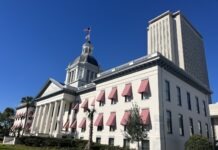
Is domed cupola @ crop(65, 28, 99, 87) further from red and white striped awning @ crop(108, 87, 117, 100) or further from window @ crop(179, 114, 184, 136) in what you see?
window @ crop(179, 114, 184, 136)

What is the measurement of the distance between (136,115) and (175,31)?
109 metres

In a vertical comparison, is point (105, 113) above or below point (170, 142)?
above

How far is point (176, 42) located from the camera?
123250mm

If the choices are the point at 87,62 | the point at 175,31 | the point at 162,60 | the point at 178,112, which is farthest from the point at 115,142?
the point at 175,31

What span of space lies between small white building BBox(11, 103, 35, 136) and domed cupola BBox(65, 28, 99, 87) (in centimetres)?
1674

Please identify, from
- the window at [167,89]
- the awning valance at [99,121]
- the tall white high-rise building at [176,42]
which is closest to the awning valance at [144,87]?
the window at [167,89]

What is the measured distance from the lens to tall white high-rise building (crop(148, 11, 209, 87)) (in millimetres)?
119312

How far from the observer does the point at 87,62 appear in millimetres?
66938

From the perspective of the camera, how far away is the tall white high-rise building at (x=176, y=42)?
391 ft

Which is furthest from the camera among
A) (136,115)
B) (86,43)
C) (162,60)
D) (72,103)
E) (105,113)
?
(86,43)

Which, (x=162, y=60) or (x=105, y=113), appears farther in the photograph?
(x=105, y=113)

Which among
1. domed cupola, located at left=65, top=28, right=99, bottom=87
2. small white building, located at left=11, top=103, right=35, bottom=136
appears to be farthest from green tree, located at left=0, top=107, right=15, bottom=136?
domed cupola, located at left=65, top=28, right=99, bottom=87

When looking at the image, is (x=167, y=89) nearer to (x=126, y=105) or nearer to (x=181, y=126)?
(x=181, y=126)

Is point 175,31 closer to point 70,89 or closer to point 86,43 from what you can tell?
point 86,43
